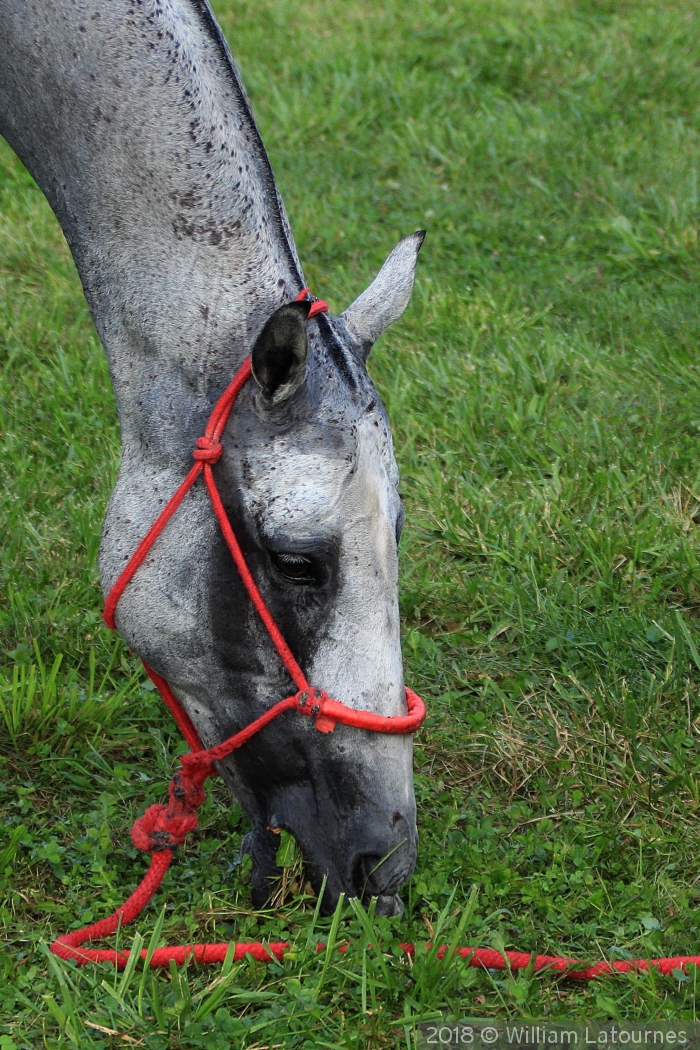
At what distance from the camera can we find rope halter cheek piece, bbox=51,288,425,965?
231cm

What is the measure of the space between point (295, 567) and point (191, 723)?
538mm

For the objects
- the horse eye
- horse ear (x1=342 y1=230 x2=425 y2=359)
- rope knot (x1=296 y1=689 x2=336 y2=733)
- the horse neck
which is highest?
the horse neck

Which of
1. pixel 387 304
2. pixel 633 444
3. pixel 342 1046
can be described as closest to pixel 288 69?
pixel 633 444

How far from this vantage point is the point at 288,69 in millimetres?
7289

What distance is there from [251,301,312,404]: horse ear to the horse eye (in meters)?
0.31

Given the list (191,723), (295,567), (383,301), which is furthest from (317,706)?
(383,301)

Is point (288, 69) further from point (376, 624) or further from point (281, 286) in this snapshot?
point (376, 624)

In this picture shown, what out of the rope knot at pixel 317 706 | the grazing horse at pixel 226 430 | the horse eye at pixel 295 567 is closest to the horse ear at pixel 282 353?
the grazing horse at pixel 226 430

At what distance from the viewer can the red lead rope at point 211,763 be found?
2312 mm

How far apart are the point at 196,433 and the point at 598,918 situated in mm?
1463

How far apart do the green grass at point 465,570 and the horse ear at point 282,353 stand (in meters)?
1.09

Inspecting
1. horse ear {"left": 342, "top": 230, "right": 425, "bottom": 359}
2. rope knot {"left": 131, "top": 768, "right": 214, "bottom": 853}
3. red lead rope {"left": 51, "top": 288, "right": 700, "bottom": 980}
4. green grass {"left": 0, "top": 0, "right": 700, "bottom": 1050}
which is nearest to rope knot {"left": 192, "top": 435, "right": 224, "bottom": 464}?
red lead rope {"left": 51, "top": 288, "right": 700, "bottom": 980}

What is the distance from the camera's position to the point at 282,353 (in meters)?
2.20

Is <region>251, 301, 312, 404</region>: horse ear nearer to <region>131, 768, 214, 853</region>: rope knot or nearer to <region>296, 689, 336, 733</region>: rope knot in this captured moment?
<region>296, 689, 336, 733</region>: rope knot
